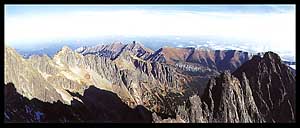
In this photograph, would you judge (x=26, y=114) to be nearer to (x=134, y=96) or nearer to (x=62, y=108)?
(x=62, y=108)

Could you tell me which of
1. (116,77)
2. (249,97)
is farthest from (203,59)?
(249,97)

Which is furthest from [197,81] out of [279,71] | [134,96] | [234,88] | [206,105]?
[206,105]

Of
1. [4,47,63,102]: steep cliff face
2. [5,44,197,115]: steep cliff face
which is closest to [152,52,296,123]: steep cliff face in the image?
[5,44,197,115]: steep cliff face

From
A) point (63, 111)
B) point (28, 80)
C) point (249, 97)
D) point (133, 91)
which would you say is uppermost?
point (28, 80)

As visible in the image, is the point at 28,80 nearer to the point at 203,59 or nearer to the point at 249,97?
the point at 249,97

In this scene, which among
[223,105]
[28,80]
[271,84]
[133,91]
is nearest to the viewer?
[223,105]

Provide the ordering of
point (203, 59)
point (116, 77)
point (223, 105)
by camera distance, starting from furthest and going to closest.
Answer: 1. point (203, 59)
2. point (116, 77)
3. point (223, 105)

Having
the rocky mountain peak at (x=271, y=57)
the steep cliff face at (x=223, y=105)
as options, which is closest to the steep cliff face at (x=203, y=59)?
the rocky mountain peak at (x=271, y=57)

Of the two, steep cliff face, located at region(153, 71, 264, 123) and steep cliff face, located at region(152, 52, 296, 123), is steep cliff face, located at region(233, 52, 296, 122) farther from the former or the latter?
steep cliff face, located at region(153, 71, 264, 123)
